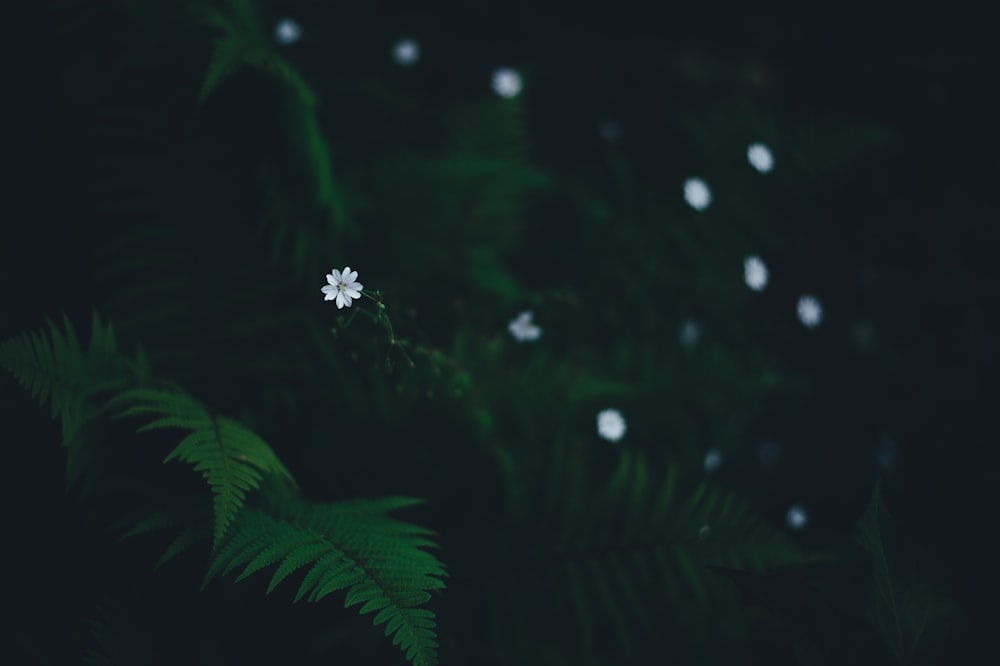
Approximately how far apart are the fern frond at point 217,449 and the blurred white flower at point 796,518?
1.53 m

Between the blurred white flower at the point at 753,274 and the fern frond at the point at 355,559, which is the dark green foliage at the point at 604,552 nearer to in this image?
the fern frond at the point at 355,559

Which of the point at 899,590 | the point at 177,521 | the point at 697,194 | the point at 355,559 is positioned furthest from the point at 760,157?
the point at 177,521

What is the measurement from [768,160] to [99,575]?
2.32m

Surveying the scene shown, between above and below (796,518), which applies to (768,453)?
above

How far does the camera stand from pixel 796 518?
2.12 m

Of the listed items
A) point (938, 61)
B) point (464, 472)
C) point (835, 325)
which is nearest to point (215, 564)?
point (464, 472)

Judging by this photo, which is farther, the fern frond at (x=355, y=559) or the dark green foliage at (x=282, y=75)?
the dark green foliage at (x=282, y=75)

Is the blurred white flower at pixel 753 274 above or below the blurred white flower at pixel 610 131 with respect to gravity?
below

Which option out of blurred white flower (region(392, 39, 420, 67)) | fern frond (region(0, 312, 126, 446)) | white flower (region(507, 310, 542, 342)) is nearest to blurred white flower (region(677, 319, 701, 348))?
white flower (region(507, 310, 542, 342))

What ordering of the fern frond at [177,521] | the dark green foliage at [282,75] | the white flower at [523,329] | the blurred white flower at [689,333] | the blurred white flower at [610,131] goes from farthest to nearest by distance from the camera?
1. the blurred white flower at [610,131]
2. the blurred white flower at [689,333]
3. the white flower at [523,329]
4. the dark green foliage at [282,75]
5. the fern frond at [177,521]

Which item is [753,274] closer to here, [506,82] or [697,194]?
[697,194]

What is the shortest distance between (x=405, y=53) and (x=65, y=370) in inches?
69.8

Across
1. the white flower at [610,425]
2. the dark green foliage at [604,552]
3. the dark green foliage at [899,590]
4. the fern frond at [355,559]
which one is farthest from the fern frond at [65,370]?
the dark green foliage at [899,590]

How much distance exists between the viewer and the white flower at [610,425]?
203 cm
